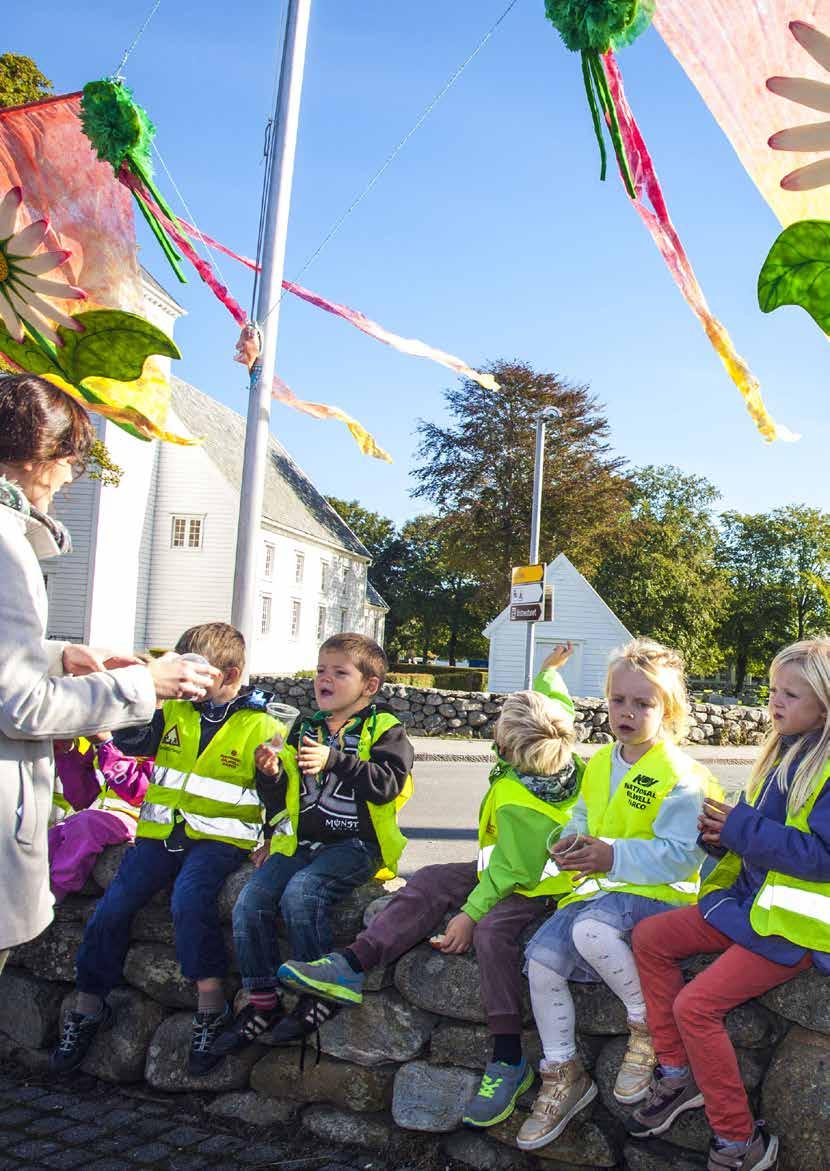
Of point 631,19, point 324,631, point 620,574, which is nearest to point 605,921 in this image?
point 631,19

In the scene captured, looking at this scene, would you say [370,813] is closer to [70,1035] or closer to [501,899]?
[501,899]

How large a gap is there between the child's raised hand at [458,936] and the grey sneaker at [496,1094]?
0.37 metres

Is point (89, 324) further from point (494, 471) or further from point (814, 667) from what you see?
point (494, 471)

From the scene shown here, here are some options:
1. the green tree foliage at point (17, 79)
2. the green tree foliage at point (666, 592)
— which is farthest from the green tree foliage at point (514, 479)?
the green tree foliage at point (17, 79)

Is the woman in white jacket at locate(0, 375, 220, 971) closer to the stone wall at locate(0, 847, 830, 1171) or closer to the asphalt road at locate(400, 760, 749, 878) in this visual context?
the stone wall at locate(0, 847, 830, 1171)

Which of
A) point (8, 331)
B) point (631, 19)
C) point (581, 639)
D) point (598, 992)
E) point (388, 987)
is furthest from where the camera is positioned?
point (581, 639)

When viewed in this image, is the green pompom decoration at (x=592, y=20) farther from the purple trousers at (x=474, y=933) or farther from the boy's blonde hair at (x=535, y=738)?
the purple trousers at (x=474, y=933)

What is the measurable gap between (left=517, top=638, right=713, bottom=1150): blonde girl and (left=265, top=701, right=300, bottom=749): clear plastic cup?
1231mm

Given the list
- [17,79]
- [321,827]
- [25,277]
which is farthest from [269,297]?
[17,79]

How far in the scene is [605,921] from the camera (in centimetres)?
312

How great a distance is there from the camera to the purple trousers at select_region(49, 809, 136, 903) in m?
4.16

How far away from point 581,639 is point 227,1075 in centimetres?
3172

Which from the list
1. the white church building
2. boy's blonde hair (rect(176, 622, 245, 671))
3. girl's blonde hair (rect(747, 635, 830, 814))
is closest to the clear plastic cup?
boy's blonde hair (rect(176, 622, 245, 671))

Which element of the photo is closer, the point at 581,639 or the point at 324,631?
the point at 581,639
